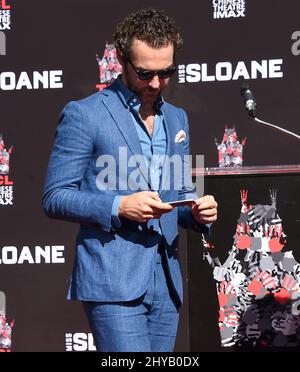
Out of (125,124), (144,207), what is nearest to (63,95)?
(125,124)

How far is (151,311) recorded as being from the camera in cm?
252

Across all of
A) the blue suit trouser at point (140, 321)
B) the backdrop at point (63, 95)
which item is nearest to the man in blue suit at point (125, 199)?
the blue suit trouser at point (140, 321)

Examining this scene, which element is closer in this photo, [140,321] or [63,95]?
[140,321]

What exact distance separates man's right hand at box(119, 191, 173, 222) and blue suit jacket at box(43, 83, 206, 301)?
0.21 feet

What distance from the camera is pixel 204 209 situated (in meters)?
2.51

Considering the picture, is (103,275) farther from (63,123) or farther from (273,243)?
Result: (273,243)

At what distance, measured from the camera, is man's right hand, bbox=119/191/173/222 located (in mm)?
2336

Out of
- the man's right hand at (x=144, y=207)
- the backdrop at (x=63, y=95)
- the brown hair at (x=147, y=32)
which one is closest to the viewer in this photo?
the man's right hand at (x=144, y=207)

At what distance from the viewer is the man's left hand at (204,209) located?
2.49m

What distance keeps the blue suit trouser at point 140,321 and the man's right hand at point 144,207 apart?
230mm

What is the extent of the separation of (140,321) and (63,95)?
2.77m

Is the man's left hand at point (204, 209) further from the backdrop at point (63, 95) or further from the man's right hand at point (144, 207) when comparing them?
the backdrop at point (63, 95)

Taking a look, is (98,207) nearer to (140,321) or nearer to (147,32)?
(140,321)

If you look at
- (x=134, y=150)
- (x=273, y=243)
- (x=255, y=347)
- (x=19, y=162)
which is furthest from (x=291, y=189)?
(x=19, y=162)
